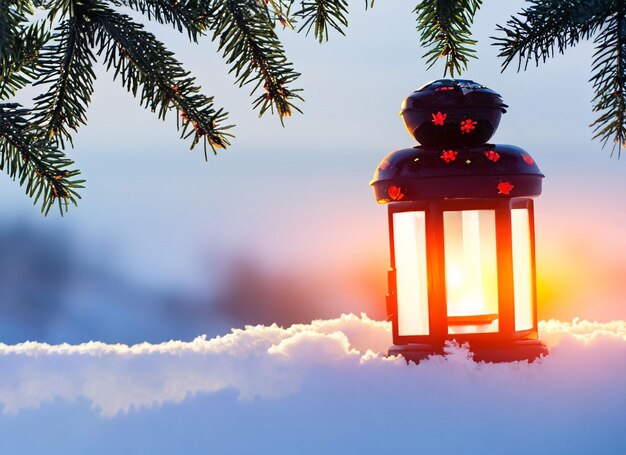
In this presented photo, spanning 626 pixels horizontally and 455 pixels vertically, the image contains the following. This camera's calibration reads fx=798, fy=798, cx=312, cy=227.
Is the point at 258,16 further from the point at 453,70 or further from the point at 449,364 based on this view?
the point at 449,364

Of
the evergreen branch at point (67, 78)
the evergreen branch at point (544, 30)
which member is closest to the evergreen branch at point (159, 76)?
the evergreen branch at point (67, 78)

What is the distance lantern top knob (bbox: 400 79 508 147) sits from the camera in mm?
5027

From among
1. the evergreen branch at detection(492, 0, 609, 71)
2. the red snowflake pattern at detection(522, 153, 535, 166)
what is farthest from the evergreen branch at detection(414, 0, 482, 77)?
the red snowflake pattern at detection(522, 153, 535, 166)

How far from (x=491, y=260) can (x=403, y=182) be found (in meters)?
0.79

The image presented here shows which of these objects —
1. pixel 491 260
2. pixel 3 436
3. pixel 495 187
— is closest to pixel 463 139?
pixel 495 187

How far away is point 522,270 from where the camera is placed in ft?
17.3

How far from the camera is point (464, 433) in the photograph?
3977 mm

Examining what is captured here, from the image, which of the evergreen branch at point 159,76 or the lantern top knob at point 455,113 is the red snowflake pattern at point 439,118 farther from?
the evergreen branch at point 159,76

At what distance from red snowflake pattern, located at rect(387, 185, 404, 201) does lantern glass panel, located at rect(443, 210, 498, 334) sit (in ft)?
1.40

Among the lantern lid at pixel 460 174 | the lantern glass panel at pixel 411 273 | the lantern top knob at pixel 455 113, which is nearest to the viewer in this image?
the lantern lid at pixel 460 174

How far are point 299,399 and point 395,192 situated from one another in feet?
4.93

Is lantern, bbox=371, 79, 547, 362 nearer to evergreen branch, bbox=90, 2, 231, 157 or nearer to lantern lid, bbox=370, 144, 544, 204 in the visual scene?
lantern lid, bbox=370, 144, 544, 204

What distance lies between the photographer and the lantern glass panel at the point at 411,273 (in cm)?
514

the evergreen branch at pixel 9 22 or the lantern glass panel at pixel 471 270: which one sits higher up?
the evergreen branch at pixel 9 22
